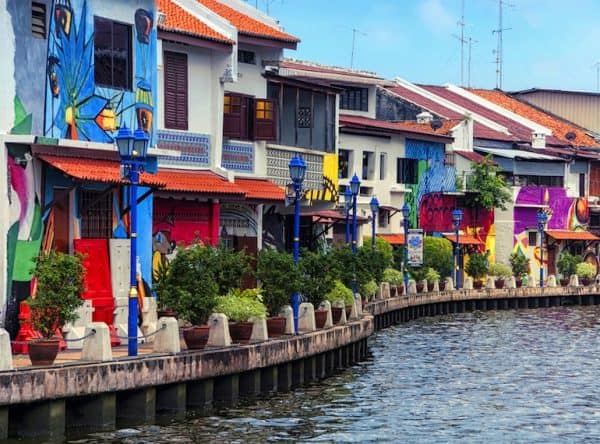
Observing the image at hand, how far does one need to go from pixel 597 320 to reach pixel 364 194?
1310 centimetres

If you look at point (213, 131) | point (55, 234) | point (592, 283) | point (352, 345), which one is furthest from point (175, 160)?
point (592, 283)

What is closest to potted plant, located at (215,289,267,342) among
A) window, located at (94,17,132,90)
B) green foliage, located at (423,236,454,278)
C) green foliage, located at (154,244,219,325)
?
green foliage, located at (154,244,219,325)

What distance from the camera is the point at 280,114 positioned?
5034 centimetres

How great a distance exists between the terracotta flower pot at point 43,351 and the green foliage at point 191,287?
595 centimetres

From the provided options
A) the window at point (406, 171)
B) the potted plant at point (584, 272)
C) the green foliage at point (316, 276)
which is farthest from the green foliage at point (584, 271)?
the green foliage at point (316, 276)

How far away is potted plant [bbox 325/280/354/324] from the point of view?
42625 millimetres

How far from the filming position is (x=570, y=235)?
301 ft

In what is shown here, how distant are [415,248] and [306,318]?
28267 millimetres

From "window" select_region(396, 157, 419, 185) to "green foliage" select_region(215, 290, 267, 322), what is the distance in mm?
43456

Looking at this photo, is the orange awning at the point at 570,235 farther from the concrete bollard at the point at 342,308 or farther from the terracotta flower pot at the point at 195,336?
the terracotta flower pot at the point at 195,336

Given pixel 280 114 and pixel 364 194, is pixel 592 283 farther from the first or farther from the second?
pixel 280 114

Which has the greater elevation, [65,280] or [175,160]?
[175,160]

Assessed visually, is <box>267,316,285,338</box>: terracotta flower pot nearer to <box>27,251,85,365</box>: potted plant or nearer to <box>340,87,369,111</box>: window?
<box>27,251,85,365</box>: potted plant

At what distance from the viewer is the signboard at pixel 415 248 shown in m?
66.2
